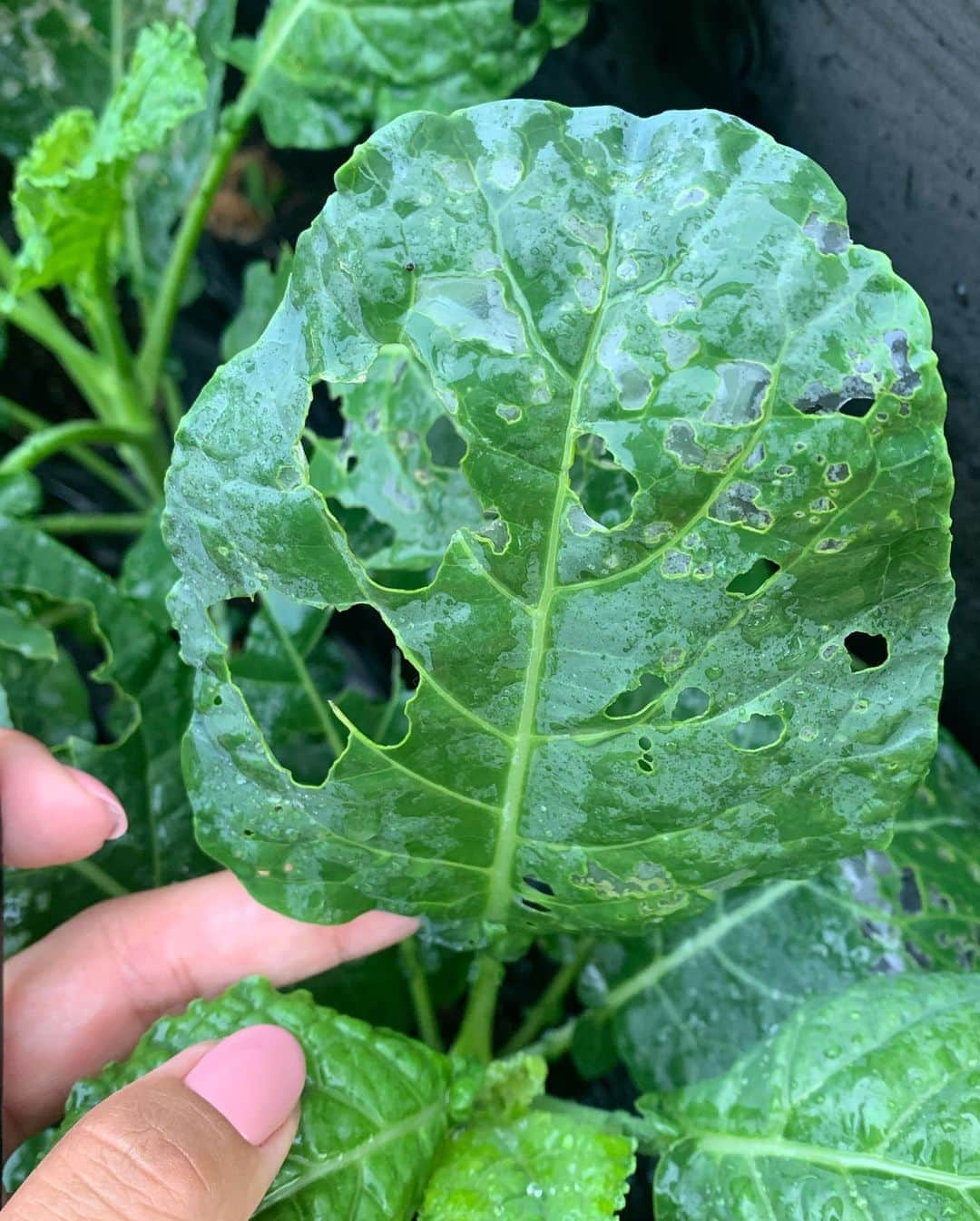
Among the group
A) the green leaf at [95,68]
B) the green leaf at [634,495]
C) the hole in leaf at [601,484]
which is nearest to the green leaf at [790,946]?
the green leaf at [634,495]

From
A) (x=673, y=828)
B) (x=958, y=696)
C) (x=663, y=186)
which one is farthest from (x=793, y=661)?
(x=958, y=696)

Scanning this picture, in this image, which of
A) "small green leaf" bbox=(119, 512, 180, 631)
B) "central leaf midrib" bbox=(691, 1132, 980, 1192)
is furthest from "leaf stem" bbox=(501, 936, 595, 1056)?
"small green leaf" bbox=(119, 512, 180, 631)

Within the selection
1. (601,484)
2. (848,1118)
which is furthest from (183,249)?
(848,1118)

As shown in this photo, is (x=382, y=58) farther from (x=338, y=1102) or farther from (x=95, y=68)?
(x=338, y=1102)

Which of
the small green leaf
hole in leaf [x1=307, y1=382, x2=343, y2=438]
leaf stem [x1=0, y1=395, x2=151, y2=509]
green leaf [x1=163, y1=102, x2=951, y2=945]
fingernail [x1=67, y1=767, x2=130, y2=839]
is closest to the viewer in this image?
green leaf [x1=163, y1=102, x2=951, y2=945]

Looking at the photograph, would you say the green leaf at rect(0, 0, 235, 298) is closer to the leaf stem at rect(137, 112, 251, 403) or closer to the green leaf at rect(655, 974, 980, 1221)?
the leaf stem at rect(137, 112, 251, 403)

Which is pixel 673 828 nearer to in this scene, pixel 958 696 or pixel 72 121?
pixel 958 696
